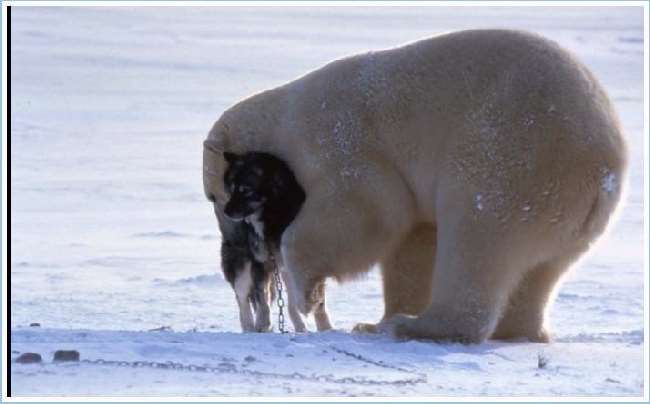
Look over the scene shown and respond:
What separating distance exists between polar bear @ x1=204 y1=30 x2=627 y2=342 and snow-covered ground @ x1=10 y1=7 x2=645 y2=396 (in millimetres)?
308

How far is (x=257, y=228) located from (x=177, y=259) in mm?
4129

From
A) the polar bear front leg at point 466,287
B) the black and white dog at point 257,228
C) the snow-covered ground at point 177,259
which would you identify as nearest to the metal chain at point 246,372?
the snow-covered ground at point 177,259

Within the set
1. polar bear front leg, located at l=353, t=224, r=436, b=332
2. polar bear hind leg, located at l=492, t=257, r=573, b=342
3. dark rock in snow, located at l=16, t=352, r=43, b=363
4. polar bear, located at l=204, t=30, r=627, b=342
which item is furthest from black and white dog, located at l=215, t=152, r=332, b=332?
dark rock in snow, located at l=16, t=352, r=43, b=363

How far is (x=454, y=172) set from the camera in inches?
319

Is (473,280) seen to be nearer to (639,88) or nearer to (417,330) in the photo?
(417,330)

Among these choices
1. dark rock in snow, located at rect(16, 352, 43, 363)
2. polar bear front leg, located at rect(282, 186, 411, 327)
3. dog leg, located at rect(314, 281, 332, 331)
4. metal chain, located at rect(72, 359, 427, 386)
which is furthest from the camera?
dog leg, located at rect(314, 281, 332, 331)

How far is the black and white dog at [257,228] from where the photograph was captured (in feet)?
29.0

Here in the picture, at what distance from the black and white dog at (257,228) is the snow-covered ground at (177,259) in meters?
0.47

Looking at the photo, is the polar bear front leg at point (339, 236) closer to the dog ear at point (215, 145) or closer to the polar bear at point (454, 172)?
the polar bear at point (454, 172)

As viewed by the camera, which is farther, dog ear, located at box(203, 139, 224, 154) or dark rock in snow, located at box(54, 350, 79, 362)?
dog ear, located at box(203, 139, 224, 154)

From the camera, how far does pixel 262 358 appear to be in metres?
7.23

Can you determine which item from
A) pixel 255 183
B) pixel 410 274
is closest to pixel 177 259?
pixel 255 183

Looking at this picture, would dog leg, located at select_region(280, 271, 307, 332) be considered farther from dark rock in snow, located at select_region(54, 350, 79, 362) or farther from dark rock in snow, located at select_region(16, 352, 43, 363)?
dark rock in snow, located at select_region(16, 352, 43, 363)

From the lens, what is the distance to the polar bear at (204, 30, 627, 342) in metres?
7.95
